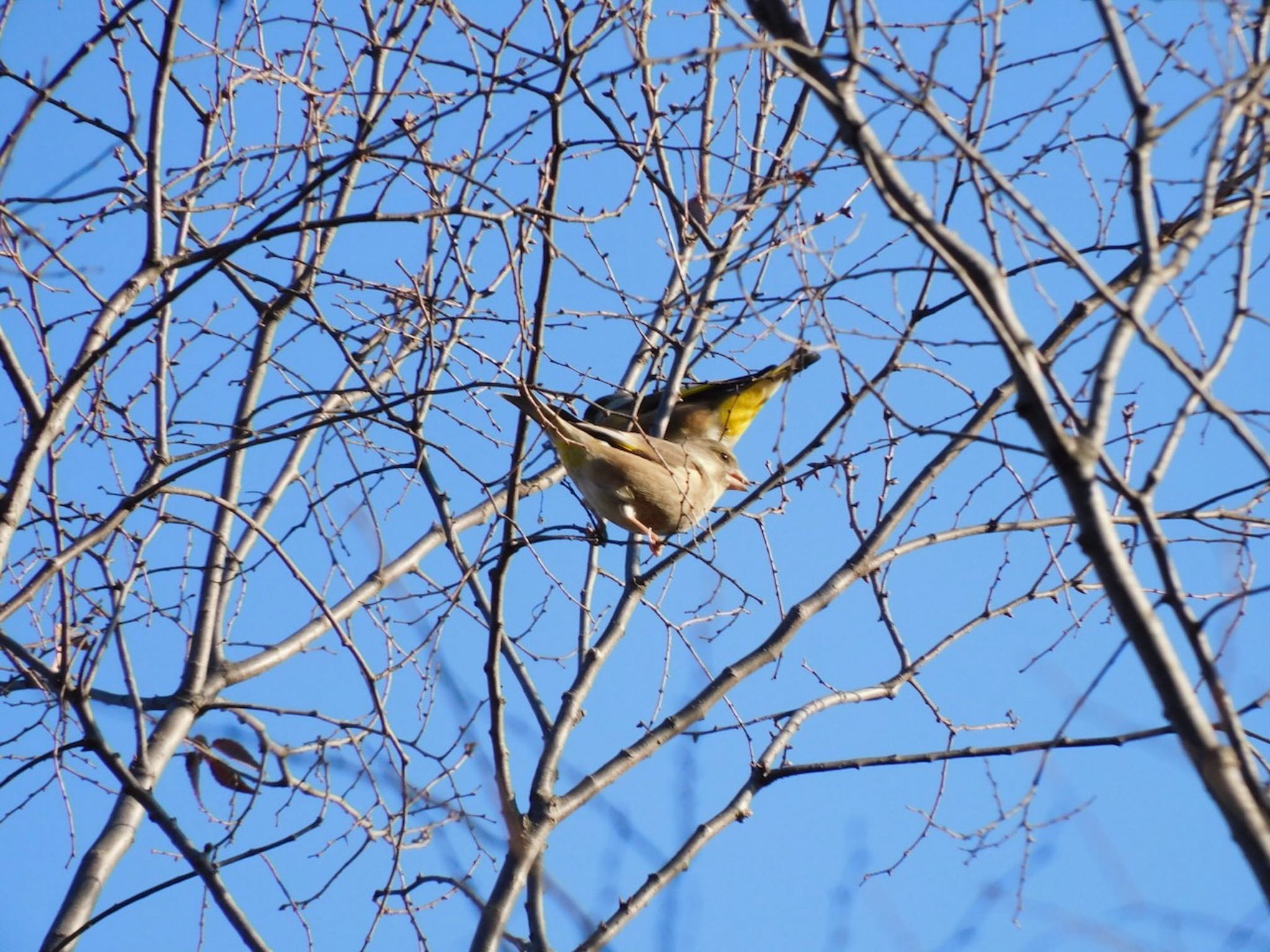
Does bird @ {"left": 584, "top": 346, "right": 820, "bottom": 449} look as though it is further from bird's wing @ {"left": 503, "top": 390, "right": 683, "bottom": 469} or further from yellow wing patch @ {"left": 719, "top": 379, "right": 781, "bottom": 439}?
bird's wing @ {"left": 503, "top": 390, "right": 683, "bottom": 469}

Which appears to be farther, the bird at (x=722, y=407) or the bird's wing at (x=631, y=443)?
the bird at (x=722, y=407)

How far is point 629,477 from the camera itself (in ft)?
20.7

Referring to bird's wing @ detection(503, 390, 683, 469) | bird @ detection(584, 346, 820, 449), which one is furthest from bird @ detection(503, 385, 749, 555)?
bird @ detection(584, 346, 820, 449)

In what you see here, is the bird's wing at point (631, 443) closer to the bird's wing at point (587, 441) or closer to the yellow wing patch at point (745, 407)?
the bird's wing at point (587, 441)

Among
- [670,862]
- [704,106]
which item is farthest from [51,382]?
[704,106]

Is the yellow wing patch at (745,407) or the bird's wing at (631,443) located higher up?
the yellow wing patch at (745,407)

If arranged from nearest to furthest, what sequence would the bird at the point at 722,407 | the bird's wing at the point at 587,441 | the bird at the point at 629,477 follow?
the bird's wing at the point at 587,441 < the bird at the point at 629,477 < the bird at the point at 722,407

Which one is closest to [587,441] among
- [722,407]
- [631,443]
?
[631,443]

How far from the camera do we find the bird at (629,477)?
20.3 ft

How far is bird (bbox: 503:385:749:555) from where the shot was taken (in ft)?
20.3

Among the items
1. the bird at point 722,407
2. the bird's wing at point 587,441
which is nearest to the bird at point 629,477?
the bird's wing at point 587,441

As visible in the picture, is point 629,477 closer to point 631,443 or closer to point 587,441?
point 631,443

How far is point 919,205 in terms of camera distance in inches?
98.7

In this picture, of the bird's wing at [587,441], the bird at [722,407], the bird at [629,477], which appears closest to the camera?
the bird's wing at [587,441]
